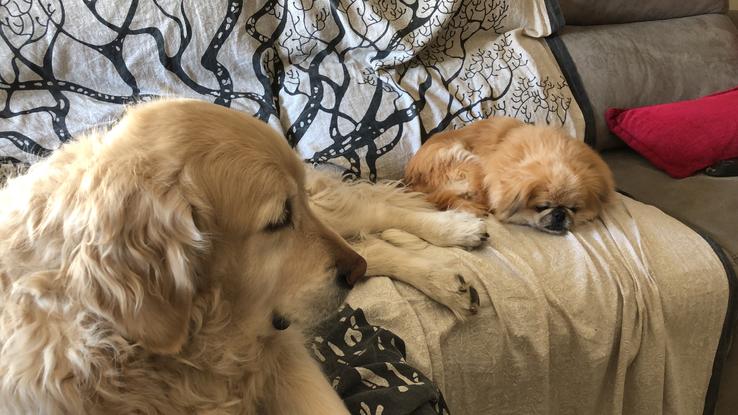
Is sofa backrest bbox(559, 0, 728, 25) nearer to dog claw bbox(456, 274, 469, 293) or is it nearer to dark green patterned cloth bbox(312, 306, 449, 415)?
dog claw bbox(456, 274, 469, 293)

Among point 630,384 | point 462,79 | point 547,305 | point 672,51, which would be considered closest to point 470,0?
point 462,79

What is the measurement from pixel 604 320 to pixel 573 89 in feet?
3.58

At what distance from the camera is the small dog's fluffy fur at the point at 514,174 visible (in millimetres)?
1916

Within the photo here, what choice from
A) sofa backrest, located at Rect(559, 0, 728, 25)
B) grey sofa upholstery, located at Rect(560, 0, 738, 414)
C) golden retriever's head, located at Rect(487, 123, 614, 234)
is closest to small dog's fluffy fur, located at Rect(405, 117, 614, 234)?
golden retriever's head, located at Rect(487, 123, 614, 234)

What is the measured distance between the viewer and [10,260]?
86cm

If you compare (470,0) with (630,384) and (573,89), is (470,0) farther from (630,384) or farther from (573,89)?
(630,384)

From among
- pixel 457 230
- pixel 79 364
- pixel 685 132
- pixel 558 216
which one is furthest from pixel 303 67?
pixel 79 364

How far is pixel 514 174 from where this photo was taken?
2.01 meters

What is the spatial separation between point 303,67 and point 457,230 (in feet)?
2.74

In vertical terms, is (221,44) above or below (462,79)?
above

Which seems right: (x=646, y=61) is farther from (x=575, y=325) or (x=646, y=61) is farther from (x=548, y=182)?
(x=575, y=325)

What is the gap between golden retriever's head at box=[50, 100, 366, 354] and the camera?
0.83 metres

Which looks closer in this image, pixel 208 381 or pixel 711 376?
pixel 208 381

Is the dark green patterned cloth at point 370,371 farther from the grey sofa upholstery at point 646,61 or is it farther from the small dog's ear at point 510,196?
the grey sofa upholstery at point 646,61
